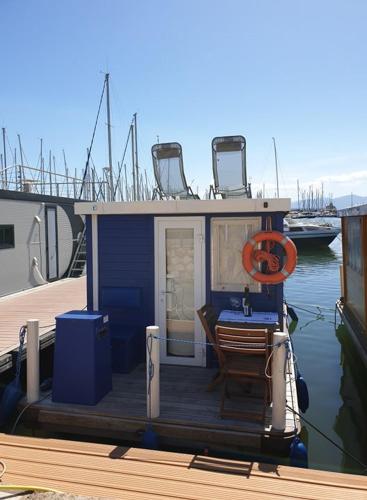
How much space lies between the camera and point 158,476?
3.23m

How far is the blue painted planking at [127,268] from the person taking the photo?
18.1ft

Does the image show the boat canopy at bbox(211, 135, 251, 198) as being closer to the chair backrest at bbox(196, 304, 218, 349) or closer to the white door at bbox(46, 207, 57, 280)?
the chair backrest at bbox(196, 304, 218, 349)

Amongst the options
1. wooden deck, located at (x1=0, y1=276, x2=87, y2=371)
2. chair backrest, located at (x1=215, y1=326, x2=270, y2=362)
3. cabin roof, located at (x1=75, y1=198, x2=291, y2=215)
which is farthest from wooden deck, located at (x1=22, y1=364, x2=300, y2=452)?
cabin roof, located at (x1=75, y1=198, x2=291, y2=215)

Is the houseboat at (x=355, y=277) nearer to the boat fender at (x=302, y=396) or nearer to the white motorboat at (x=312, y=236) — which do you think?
the boat fender at (x=302, y=396)

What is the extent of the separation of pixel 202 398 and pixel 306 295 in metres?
10.8

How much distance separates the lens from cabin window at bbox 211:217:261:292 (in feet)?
17.4

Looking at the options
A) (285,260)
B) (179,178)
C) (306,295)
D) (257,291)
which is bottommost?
(306,295)

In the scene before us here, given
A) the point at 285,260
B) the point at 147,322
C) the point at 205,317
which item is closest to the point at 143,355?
the point at 147,322

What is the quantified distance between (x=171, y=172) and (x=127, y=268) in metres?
3.22

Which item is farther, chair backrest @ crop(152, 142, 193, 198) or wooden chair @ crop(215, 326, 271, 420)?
chair backrest @ crop(152, 142, 193, 198)

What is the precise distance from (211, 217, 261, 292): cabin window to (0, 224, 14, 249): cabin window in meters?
6.14

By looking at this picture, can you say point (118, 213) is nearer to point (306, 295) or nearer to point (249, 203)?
point (249, 203)

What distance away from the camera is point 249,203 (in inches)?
196

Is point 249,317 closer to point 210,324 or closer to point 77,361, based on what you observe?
point 210,324
